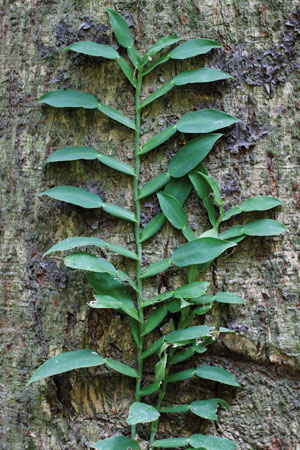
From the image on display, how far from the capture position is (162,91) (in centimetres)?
122

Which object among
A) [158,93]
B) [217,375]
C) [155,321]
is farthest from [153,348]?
[158,93]

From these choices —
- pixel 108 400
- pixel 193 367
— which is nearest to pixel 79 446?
pixel 108 400

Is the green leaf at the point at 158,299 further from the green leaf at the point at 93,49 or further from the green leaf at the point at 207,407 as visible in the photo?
the green leaf at the point at 93,49

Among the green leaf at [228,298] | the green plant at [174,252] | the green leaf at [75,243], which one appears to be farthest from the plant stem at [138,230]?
the green leaf at [228,298]

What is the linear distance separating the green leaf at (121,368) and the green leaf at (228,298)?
11.5 inches

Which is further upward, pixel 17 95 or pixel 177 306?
pixel 17 95

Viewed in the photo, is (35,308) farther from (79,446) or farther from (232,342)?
(232,342)

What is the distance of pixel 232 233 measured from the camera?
118cm

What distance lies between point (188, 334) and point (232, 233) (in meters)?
0.29

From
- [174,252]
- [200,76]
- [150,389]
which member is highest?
[200,76]

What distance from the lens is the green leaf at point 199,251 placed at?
44.2 inches

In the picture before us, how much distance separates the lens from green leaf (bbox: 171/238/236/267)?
1122 mm

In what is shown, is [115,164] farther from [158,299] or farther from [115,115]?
[158,299]

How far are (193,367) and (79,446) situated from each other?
369 millimetres
